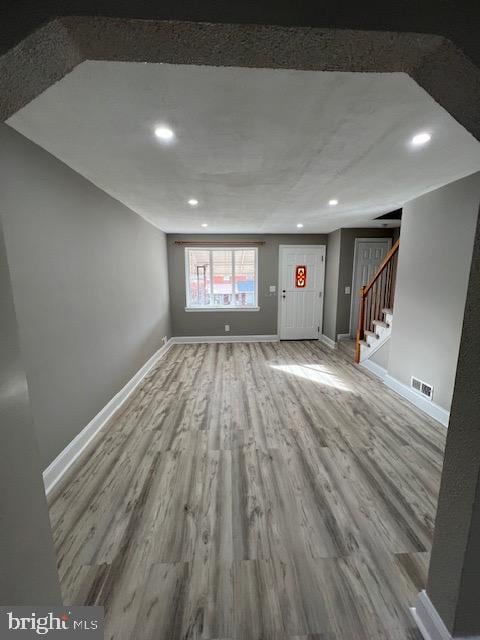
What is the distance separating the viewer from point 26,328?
61.4 inches

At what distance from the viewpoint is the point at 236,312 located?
549 cm

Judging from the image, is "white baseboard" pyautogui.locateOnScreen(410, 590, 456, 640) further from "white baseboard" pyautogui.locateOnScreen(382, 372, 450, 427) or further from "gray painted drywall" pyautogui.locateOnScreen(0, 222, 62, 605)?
"white baseboard" pyautogui.locateOnScreen(382, 372, 450, 427)

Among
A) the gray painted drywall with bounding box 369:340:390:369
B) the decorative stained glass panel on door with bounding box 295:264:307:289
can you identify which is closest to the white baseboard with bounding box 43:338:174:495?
the gray painted drywall with bounding box 369:340:390:369

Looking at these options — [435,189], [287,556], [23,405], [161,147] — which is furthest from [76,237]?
[435,189]

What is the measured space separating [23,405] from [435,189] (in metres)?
3.57

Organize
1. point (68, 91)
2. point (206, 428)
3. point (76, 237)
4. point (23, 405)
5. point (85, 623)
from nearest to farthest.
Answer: point (23, 405) < point (85, 623) < point (68, 91) < point (76, 237) < point (206, 428)

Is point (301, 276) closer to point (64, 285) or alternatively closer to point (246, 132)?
point (246, 132)

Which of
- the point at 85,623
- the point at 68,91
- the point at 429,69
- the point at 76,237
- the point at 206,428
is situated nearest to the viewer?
the point at 429,69

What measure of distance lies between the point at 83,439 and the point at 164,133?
2387 millimetres

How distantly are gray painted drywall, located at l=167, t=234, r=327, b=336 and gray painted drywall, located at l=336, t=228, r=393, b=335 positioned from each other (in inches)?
24.4

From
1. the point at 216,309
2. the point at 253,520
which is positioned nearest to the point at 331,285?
the point at 216,309

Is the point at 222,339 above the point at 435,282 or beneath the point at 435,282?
beneath

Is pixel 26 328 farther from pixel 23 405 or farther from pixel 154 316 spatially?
pixel 154 316

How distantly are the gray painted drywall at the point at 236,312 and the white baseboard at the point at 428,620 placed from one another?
15.3 feet
